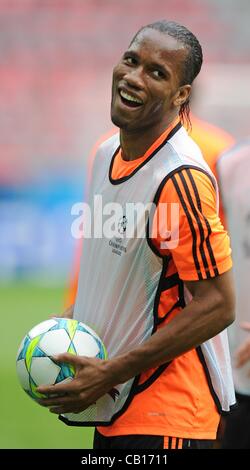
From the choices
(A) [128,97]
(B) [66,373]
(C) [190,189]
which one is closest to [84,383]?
(B) [66,373]

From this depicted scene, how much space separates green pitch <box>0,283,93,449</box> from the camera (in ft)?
22.0

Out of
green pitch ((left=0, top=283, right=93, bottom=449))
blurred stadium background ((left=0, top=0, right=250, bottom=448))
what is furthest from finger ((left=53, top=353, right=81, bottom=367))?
blurred stadium background ((left=0, top=0, right=250, bottom=448))

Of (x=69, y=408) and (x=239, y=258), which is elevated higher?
(x=239, y=258)

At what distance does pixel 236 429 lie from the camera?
471 centimetres

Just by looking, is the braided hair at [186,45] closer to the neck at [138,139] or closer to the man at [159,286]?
the man at [159,286]

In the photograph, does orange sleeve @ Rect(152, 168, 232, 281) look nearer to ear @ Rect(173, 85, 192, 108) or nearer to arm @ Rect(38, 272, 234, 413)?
arm @ Rect(38, 272, 234, 413)

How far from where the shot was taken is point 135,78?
11.2 feet

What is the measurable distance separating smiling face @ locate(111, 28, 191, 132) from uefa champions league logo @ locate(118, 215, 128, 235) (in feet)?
1.07

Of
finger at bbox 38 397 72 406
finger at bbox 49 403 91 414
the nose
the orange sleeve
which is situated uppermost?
the nose

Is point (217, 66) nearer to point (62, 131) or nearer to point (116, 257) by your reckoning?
point (62, 131)

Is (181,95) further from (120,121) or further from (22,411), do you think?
(22,411)

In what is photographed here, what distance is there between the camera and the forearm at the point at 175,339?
329 cm

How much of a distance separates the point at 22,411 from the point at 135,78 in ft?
16.1
